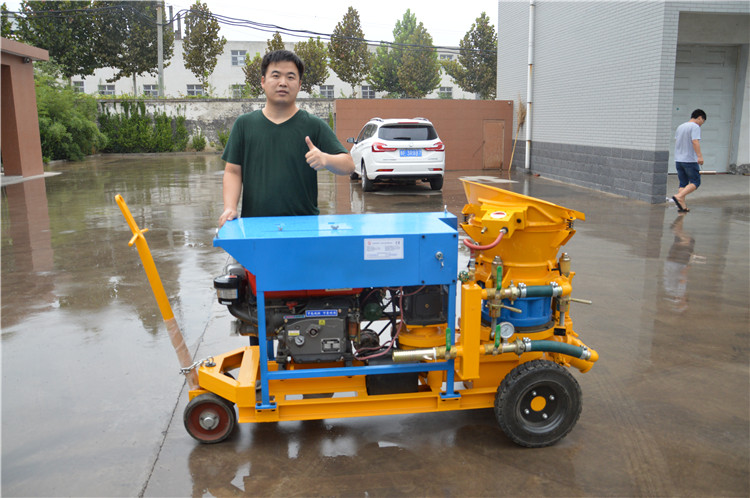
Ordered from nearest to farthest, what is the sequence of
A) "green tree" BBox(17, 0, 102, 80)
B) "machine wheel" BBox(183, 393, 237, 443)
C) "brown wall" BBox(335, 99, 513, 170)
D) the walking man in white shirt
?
"machine wheel" BBox(183, 393, 237, 443) < the walking man in white shirt < "brown wall" BBox(335, 99, 513, 170) < "green tree" BBox(17, 0, 102, 80)

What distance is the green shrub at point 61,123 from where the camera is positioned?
73.3ft

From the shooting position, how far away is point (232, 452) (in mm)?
3152

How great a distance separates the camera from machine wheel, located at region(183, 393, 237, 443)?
10.5 ft

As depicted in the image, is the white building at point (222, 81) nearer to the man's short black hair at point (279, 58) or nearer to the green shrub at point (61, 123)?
the green shrub at point (61, 123)

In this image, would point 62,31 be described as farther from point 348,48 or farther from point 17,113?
point 17,113

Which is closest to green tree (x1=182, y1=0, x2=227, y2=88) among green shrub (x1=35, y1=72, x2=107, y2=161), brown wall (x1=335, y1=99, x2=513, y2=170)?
green shrub (x1=35, y1=72, x2=107, y2=161)

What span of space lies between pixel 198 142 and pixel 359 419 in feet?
98.0

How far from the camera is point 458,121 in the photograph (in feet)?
66.8

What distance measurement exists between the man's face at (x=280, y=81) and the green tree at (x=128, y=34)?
3672cm

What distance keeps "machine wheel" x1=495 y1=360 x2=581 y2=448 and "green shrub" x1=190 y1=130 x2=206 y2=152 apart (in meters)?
30.4

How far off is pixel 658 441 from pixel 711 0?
11.2 metres

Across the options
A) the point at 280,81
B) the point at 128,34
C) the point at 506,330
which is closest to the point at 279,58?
the point at 280,81

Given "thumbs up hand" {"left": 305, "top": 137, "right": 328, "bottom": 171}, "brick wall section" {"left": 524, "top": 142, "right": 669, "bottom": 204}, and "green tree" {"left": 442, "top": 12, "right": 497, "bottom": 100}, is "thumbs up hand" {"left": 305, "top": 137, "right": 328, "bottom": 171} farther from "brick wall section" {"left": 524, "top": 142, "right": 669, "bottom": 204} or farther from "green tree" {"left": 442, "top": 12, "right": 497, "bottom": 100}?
"green tree" {"left": 442, "top": 12, "right": 497, "bottom": 100}

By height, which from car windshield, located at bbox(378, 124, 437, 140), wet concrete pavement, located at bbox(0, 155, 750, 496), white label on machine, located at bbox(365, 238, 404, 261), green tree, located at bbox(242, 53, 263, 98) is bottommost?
wet concrete pavement, located at bbox(0, 155, 750, 496)
